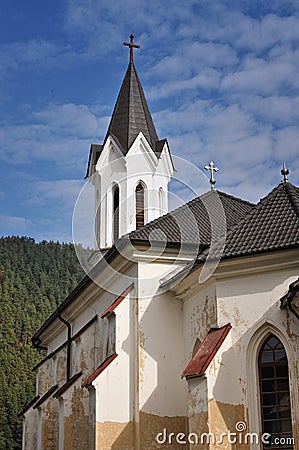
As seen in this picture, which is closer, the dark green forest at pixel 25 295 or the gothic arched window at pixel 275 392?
the gothic arched window at pixel 275 392

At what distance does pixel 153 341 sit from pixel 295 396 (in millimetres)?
5519

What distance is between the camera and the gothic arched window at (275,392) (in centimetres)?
1627

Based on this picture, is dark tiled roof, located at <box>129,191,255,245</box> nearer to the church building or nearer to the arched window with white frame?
the church building

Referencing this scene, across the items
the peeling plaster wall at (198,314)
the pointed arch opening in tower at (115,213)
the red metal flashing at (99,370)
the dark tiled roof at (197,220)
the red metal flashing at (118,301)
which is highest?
the pointed arch opening in tower at (115,213)

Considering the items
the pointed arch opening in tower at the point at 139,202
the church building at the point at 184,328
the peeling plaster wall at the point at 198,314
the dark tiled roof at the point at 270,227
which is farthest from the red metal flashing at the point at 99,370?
the pointed arch opening in tower at the point at 139,202

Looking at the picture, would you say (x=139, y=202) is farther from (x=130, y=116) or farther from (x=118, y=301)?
(x=118, y=301)

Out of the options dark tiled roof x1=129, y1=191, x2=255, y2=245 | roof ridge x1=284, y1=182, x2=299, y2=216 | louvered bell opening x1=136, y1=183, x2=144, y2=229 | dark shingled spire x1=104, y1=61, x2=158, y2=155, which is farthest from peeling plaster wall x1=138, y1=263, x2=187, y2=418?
dark shingled spire x1=104, y1=61, x2=158, y2=155

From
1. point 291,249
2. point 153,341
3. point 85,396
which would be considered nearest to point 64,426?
point 85,396

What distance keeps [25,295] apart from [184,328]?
72463 millimetres

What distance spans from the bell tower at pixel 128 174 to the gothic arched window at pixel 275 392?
37.7 feet

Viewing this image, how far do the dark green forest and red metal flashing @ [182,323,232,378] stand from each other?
5149 cm

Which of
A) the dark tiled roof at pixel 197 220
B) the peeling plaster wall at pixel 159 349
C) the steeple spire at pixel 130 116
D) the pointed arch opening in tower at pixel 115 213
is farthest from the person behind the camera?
the steeple spire at pixel 130 116

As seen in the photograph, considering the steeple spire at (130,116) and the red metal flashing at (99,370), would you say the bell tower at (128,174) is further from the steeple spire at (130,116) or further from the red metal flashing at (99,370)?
the red metal flashing at (99,370)

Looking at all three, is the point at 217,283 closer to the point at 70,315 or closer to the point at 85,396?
the point at 85,396
